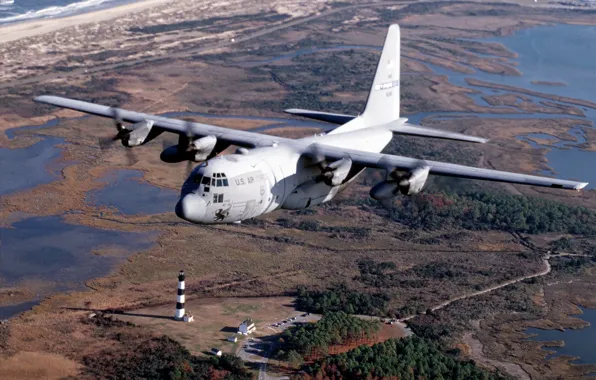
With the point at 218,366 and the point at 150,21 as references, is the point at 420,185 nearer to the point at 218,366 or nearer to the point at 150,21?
the point at 218,366

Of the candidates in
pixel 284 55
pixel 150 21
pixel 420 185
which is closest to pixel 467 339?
pixel 420 185

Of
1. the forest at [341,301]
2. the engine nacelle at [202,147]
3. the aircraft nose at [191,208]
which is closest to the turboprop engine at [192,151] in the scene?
the engine nacelle at [202,147]

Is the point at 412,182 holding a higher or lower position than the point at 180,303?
higher

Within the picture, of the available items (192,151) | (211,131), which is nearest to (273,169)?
(192,151)

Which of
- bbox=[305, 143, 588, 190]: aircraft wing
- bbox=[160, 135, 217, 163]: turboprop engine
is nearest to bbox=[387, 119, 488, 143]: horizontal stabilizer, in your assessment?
bbox=[305, 143, 588, 190]: aircraft wing

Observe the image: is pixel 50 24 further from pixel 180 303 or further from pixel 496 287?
pixel 496 287
